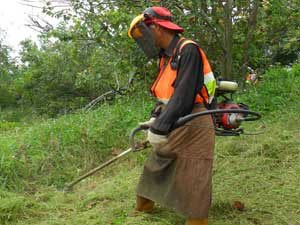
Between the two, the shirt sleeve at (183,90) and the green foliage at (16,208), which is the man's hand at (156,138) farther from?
the green foliage at (16,208)

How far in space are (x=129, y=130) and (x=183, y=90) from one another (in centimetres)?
303

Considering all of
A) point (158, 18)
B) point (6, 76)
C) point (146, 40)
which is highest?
point (158, 18)

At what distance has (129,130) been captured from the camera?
6109 mm

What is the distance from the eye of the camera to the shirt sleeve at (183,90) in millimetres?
3135

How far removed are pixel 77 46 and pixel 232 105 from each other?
5158 millimetres

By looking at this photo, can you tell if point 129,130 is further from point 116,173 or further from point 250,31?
point 250,31

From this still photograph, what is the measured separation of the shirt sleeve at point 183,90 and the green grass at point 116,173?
3.06ft

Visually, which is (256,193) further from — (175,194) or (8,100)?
(8,100)

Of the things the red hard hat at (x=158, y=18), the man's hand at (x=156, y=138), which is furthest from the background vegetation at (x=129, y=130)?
the red hard hat at (x=158, y=18)

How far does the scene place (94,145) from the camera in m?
5.73

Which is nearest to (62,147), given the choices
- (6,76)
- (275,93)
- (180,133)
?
(180,133)

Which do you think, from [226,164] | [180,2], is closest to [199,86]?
[226,164]

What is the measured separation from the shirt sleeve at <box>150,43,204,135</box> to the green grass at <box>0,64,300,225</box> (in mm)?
931

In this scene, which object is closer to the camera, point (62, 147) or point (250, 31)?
point (62, 147)
